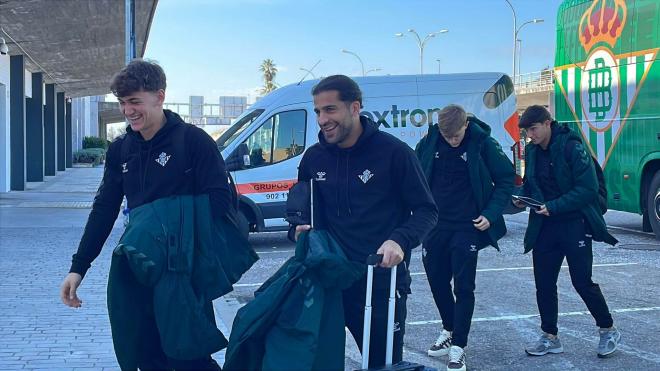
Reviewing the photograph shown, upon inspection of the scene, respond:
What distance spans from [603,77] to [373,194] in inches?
414

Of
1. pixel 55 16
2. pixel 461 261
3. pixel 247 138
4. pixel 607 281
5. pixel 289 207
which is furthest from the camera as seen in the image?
pixel 55 16

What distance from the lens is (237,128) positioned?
12.3m

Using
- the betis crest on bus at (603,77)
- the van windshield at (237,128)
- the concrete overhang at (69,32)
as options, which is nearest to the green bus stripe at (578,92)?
the betis crest on bus at (603,77)

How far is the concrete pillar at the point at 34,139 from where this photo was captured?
27.8m

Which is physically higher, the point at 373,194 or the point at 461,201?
the point at 373,194

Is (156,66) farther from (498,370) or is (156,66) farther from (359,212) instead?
(498,370)

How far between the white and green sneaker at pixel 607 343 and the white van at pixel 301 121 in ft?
22.0

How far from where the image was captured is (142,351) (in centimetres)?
362

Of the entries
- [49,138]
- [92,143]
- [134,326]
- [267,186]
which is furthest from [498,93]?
[92,143]

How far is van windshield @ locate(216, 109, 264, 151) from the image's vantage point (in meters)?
12.2

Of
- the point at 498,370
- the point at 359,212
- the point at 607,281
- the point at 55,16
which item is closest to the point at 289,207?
the point at 359,212

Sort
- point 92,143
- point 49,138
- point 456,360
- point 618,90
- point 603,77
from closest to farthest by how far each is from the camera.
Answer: point 456,360
point 618,90
point 603,77
point 49,138
point 92,143

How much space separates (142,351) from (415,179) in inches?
59.3

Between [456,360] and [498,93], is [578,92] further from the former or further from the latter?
[456,360]
